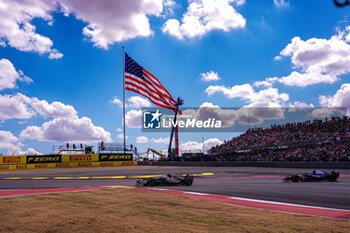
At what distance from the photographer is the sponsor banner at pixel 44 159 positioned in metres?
40.7

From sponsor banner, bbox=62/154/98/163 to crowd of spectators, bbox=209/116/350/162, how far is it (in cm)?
1920

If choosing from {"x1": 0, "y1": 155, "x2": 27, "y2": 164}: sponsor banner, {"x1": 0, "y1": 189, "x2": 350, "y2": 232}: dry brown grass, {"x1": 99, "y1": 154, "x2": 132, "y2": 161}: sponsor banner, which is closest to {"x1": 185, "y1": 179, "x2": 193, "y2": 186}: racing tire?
{"x1": 0, "y1": 189, "x2": 350, "y2": 232}: dry brown grass

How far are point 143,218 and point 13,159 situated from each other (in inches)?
1523

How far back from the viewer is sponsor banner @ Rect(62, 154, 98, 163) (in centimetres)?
4279

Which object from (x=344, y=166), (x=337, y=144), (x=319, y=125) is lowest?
(x=344, y=166)

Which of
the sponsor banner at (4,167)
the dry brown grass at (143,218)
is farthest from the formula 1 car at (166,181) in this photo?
the sponsor banner at (4,167)

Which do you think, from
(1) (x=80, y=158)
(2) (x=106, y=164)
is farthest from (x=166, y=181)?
(1) (x=80, y=158)

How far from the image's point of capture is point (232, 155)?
144 feet

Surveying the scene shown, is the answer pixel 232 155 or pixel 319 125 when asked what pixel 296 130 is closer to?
pixel 319 125

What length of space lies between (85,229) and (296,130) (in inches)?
1628

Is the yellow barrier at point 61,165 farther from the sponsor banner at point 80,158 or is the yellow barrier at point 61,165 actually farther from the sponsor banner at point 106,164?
the sponsor banner at point 80,158

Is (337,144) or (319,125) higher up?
(319,125)

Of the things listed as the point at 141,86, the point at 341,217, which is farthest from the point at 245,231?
the point at 141,86

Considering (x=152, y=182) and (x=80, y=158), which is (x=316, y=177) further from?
(x=80, y=158)
